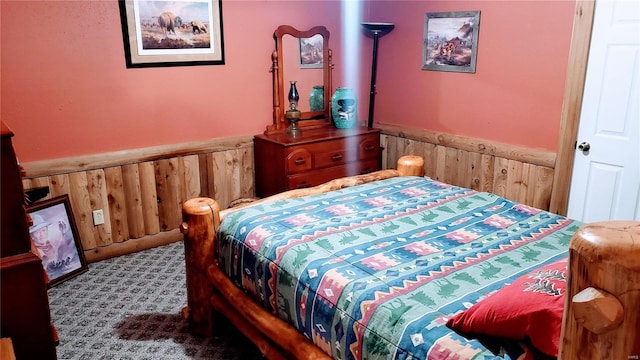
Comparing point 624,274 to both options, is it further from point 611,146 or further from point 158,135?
point 158,135

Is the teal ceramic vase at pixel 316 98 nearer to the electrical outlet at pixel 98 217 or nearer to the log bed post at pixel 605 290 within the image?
the electrical outlet at pixel 98 217

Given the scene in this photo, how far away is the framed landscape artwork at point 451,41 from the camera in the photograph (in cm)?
379

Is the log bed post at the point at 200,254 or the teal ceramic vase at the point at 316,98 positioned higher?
the teal ceramic vase at the point at 316,98

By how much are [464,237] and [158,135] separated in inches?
97.2

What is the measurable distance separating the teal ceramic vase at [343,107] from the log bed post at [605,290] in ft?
11.7

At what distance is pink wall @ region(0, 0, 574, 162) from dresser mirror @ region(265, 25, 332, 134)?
85mm

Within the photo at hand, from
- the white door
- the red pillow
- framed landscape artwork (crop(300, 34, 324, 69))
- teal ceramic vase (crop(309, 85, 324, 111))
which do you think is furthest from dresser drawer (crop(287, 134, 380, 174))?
the red pillow

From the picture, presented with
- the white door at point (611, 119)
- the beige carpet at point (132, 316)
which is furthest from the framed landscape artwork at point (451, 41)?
the beige carpet at point (132, 316)

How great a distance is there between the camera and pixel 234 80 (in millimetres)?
3996

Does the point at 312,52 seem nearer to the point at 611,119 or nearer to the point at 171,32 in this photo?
the point at 171,32

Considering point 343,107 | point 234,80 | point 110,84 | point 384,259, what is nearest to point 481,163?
point 343,107

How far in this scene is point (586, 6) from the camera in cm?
306

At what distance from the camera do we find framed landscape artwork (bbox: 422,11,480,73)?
3.79 metres

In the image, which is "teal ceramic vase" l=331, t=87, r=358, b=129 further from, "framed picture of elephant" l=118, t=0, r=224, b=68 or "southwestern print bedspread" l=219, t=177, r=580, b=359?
"southwestern print bedspread" l=219, t=177, r=580, b=359
